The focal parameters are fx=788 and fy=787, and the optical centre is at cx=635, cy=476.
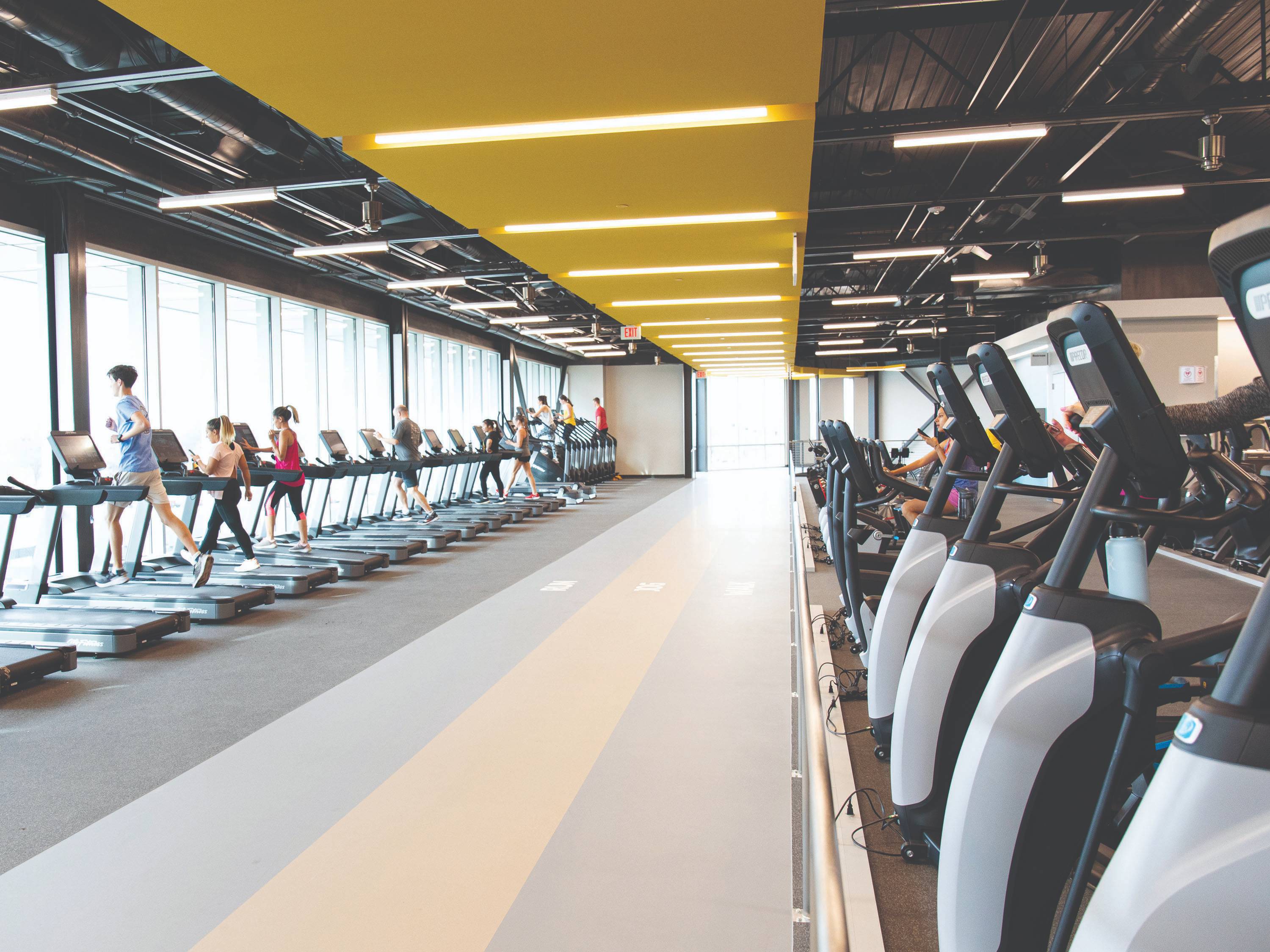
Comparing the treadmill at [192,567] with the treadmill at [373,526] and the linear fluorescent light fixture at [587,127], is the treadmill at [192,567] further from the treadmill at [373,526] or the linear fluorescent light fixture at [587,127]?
the linear fluorescent light fixture at [587,127]

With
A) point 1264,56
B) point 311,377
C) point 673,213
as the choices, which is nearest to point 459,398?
point 311,377

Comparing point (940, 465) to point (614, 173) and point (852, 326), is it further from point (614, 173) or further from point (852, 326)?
point (852, 326)

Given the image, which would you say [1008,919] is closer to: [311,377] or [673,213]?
[673,213]

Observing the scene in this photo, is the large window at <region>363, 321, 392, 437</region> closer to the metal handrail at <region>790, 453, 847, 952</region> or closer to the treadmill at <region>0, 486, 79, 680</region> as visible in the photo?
the treadmill at <region>0, 486, 79, 680</region>

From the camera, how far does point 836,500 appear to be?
13.6ft

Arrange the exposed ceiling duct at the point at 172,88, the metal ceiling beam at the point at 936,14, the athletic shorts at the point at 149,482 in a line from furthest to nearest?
the athletic shorts at the point at 149,482 < the metal ceiling beam at the point at 936,14 < the exposed ceiling duct at the point at 172,88

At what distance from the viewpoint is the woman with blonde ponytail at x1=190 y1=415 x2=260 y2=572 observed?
6.66 metres

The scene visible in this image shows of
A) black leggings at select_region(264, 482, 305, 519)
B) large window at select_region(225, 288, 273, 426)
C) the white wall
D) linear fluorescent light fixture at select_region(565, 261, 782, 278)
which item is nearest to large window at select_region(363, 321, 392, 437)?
large window at select_region(225, 288, 273, 426)

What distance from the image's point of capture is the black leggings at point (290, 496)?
26.9ft

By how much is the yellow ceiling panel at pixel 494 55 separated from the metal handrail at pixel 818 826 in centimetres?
277

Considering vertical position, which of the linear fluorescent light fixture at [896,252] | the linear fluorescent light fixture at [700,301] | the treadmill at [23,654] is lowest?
the treadmill at [23,654]

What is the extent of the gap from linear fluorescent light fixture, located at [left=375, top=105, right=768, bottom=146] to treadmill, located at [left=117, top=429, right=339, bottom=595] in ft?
12.0

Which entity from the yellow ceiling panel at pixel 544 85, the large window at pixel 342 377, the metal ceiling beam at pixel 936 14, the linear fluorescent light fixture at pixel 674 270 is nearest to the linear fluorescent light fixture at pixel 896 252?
the linear fluorescent light fixture at pixel 674 270

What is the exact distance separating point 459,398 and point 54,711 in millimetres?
12235
